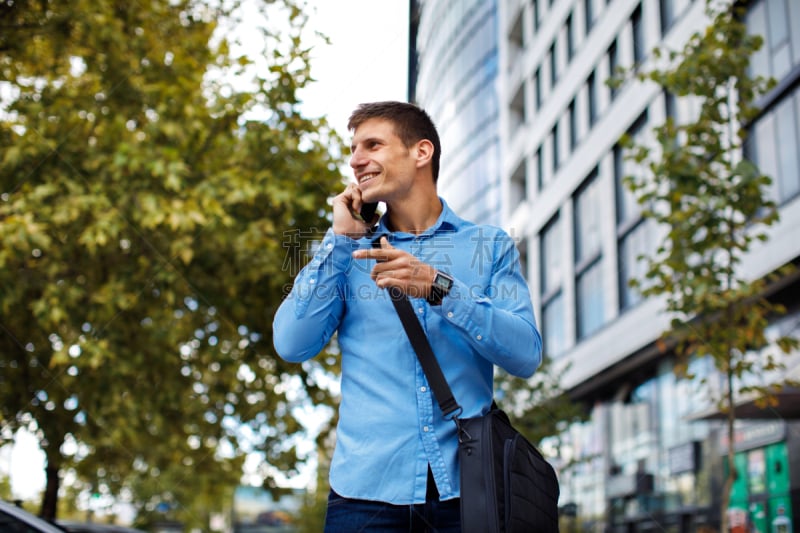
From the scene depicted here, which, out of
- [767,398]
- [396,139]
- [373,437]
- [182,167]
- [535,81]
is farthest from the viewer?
[535,81]

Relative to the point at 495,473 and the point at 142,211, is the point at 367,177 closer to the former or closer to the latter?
the point at 495,473

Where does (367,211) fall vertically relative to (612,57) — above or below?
below

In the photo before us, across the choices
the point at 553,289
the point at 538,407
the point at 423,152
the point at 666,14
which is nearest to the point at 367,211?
the point at 423,152

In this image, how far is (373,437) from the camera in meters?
1.72

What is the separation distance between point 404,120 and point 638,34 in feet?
59.9

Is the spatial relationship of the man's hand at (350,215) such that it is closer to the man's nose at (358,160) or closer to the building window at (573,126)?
the man's nose at (358,160)

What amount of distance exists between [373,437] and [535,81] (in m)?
26.3

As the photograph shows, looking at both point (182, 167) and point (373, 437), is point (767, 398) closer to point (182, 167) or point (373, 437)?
point (182, 167)

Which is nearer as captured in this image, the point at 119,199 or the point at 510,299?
the point at 510,299

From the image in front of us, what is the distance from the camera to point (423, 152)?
201cm

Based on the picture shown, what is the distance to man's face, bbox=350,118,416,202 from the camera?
1942 millimetres

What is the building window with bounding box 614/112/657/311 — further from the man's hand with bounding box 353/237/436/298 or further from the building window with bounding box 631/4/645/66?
the man's hand with bounding box 353/237/436/298

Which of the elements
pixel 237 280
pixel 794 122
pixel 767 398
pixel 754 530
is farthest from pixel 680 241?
pixel 754 530

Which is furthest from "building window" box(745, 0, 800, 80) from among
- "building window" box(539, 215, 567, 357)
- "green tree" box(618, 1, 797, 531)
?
"building window" box(539, 215, 567, 357)
